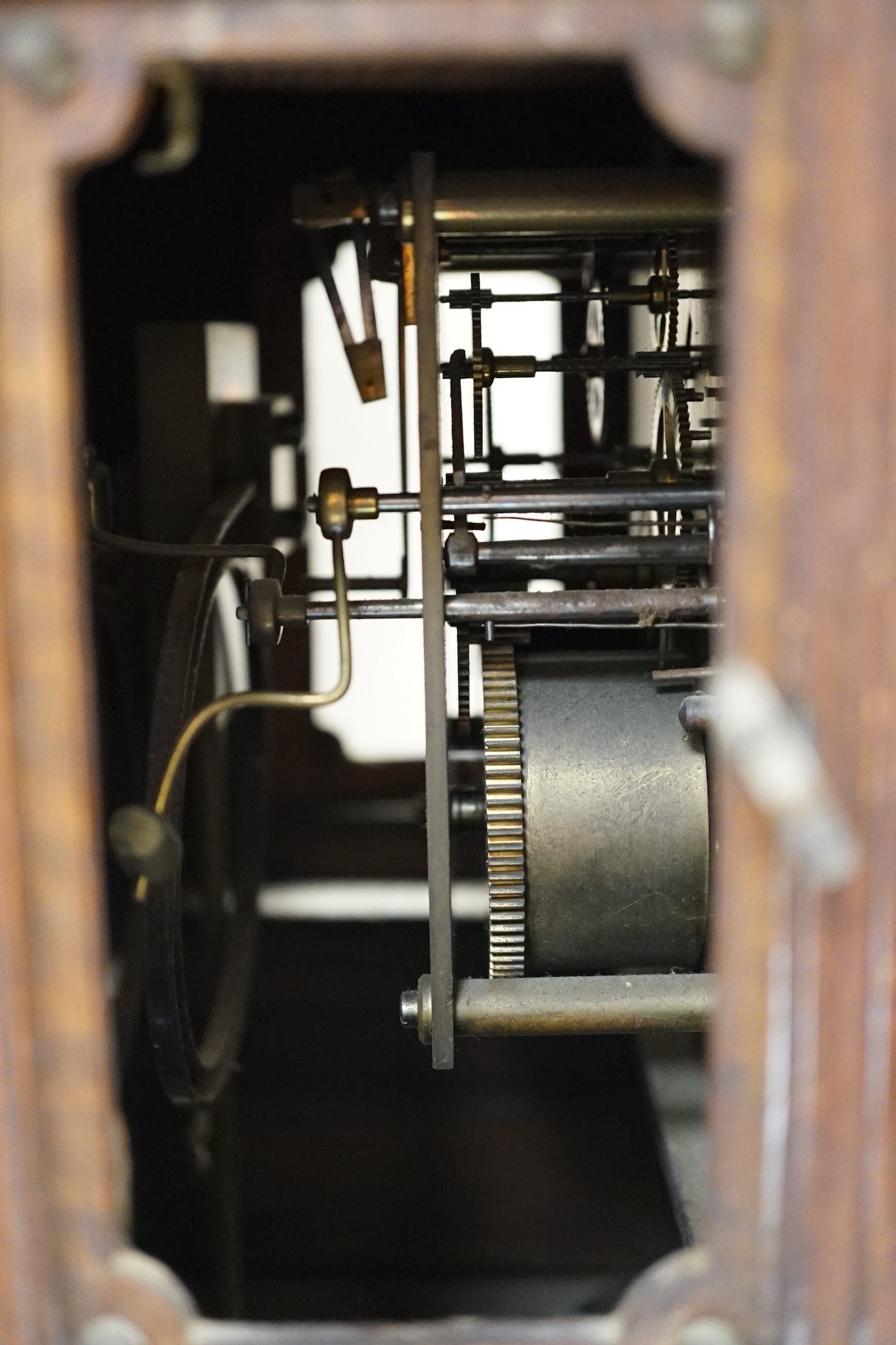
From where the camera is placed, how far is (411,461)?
2.60m

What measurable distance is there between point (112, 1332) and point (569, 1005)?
49cm

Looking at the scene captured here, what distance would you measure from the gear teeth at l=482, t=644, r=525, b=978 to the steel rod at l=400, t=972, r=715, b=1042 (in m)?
0.08

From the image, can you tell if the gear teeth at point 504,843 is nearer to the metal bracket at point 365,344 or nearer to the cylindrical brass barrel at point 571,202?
the metal bracket at point 365,344

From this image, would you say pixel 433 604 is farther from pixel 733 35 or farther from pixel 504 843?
pixel 733 35

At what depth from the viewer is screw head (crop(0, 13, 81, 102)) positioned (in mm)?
562

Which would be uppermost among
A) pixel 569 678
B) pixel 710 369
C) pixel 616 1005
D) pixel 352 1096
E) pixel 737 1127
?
pixel 710 369

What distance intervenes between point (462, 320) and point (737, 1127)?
1.90 metres

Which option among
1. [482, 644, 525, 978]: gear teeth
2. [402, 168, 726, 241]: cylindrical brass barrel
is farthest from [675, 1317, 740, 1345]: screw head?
[402, 168, 726, 241]: cylindrical brass barrel

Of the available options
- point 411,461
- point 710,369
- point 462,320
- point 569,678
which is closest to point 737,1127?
point 569,678

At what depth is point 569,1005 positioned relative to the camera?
1.05m

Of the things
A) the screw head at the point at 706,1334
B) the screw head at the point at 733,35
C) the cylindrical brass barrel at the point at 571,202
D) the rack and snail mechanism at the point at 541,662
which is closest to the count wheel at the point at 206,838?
the rack and snail mechanism at the point at 541,662

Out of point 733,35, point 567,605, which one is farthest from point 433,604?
point 733,35

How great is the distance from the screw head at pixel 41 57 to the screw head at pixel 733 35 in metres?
0.28

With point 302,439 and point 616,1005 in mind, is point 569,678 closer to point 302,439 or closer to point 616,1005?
point 616,1005
